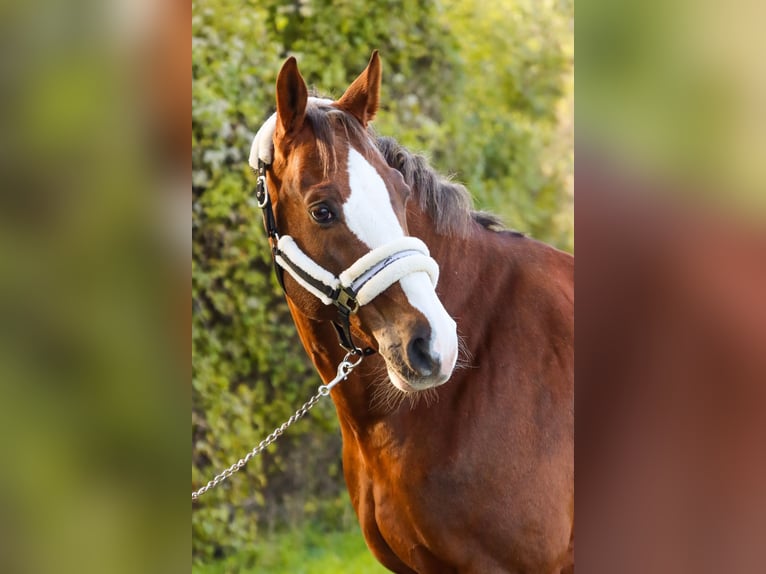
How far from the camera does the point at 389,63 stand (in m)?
3.46

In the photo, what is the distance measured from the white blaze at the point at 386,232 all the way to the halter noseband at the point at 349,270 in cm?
2

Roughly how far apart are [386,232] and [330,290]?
0.52ft

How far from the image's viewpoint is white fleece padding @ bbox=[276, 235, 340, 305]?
1.53m

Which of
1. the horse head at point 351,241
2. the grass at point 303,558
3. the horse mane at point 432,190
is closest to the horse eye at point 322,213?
the horse head at point 351,241

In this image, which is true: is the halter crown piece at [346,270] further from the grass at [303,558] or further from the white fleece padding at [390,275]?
the grass at [303,558]

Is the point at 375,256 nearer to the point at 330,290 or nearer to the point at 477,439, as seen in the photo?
the point at 330,290

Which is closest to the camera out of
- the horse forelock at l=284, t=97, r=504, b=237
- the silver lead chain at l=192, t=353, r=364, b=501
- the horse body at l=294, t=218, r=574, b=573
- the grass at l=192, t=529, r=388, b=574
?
the silver lead chain at l=192, t=353, r=364, b=501

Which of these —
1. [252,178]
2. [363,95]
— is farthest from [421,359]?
[252,178]

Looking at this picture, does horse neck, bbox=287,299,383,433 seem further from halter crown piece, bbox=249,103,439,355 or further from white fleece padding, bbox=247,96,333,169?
white fleece padding, bbox=247,96,333,169
